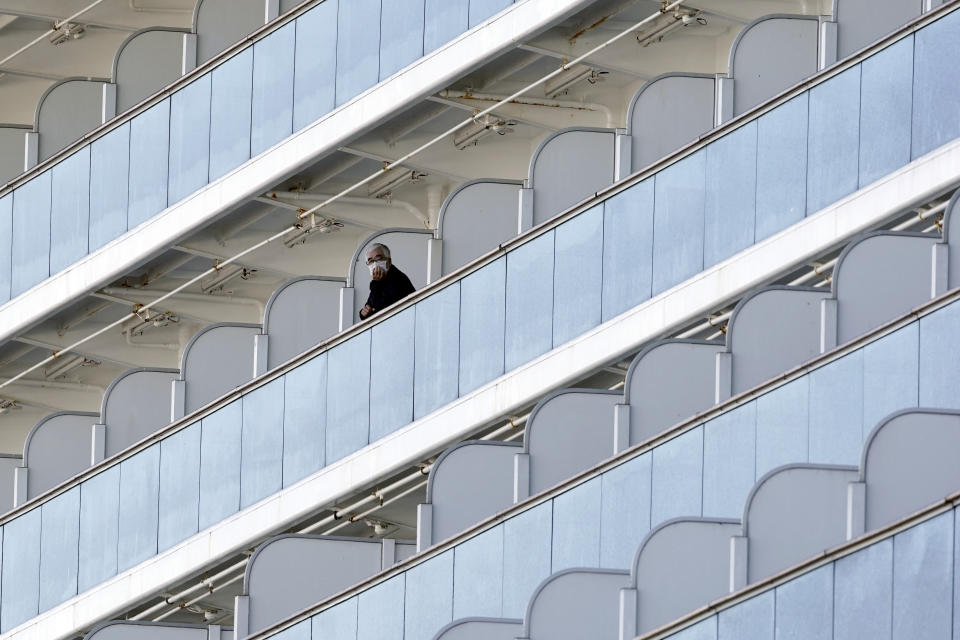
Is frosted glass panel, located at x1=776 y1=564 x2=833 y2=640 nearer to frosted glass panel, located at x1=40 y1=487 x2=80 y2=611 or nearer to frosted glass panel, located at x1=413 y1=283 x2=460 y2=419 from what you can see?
frosted glass panel, located at x1=413 y1=283 x2=460 y2=419

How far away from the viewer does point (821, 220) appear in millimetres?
27641

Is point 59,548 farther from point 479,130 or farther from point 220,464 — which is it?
point 479,130

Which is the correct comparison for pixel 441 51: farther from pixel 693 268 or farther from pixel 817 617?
pixel 817 617

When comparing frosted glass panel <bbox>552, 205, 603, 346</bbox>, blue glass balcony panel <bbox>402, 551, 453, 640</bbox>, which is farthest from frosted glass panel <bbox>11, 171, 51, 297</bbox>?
blue glass balcony panel <bbox>402, 551, 453, 640</bbox>

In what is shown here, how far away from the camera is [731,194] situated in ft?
92.3

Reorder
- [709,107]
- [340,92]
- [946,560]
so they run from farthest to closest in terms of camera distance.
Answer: [340,92] → [709,107] → [946,560]

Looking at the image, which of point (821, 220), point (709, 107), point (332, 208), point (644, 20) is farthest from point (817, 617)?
point (332, 208)

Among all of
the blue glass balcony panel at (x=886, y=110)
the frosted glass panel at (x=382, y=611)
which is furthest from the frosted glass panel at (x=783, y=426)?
the frosted glass panel at (x=382, y=611)

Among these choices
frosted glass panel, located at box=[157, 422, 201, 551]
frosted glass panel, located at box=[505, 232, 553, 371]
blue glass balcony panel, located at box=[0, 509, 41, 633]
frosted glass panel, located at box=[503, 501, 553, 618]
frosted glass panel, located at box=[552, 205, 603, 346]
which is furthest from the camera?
blue glass balcony panel, located at box=[0, 509, 41, 633]

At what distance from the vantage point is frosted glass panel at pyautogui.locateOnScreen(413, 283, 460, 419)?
29.8 m

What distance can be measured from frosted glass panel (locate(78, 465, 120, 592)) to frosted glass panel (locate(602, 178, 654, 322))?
5.03m

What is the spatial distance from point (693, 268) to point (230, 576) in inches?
247

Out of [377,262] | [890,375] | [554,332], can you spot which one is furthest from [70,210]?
[890,375]

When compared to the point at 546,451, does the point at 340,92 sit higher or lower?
higher
